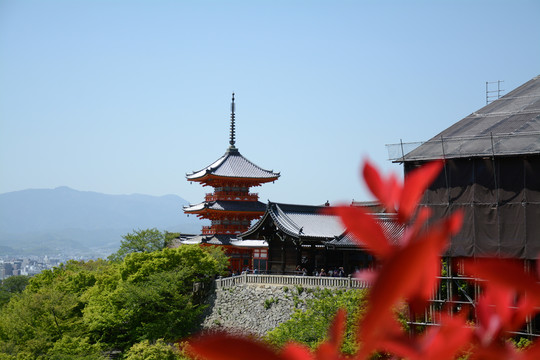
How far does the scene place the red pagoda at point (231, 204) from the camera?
36.0m

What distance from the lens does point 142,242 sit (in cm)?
3578

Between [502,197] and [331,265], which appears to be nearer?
[502,197]

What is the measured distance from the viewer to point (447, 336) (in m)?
0.78

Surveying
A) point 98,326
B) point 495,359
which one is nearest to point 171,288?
point 98,326

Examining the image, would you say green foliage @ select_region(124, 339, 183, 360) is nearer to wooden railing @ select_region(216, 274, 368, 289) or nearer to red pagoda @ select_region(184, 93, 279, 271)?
wooden railing @ select_region(216, 274, 368, 289)

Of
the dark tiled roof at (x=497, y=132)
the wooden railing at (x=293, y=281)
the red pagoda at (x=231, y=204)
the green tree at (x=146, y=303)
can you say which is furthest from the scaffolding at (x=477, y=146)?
the red pagoda at (x=231, y=204)

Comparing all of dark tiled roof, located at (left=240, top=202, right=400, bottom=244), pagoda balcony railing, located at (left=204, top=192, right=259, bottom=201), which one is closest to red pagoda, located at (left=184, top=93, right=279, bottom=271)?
pagoda balcony railing, located at (left=204, top=192, right=259, bottom=201)

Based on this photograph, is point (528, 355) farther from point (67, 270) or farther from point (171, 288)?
point (67, 270)

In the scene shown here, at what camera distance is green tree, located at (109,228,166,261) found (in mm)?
35388

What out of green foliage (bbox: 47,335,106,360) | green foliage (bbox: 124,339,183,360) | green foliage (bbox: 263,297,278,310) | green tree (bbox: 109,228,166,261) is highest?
green tree (bbox: 109,228,166,261)

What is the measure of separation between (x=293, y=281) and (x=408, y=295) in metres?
25.0

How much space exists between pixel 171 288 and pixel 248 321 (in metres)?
3.46

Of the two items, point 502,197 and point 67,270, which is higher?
point 502,197

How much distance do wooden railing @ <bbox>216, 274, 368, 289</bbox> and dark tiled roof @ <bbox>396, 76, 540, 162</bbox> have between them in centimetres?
593
